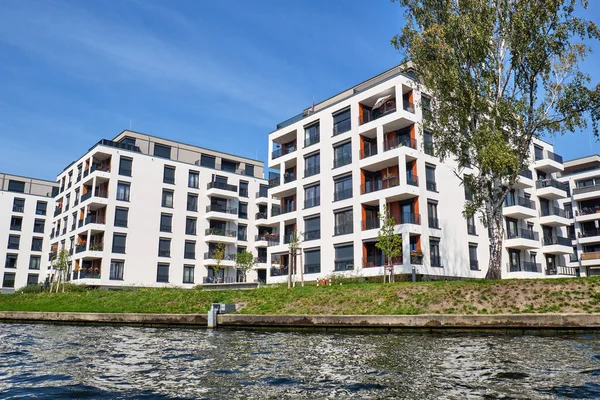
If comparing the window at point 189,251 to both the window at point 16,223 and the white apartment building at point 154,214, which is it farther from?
the window at point 16,223

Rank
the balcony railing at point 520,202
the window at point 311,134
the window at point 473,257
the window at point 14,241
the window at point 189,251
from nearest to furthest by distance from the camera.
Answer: the window at point 473,257, the window at point 311,134, the balcony railing at point 520,202, the window at point 189,251, the window at point 14,241

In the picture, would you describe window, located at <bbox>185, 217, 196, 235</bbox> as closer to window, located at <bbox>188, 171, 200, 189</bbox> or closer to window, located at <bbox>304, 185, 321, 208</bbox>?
window, located at <bbox>188, 171, 200, 189</bbox>

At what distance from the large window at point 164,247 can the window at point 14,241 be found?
30.7 m

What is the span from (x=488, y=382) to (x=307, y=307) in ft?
49.5

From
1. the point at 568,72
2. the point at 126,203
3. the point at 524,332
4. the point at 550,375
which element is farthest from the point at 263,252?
the point at 550,375

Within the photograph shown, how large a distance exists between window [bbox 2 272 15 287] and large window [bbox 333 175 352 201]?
53320mm

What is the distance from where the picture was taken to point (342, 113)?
1673 inches

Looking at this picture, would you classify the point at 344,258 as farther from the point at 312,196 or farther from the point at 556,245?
the point at 556,245

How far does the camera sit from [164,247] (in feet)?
180

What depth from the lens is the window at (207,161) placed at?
62.1 m

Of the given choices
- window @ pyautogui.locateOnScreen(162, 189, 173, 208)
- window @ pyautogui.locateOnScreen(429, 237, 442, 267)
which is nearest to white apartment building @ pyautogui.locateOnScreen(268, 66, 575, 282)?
window @ pyautogui.locateOnScreen(429, 237, 442, 267)

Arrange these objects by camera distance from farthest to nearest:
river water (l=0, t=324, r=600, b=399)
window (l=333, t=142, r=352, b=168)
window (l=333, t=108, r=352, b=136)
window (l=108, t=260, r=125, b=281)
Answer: window (l=108, t=260, r=125, b=281) < window (l=333, t=108, r=352, b=136) < window (l=333, t=142, r=352, b=168) < river water (l=0, t=324, r=600, b=399)

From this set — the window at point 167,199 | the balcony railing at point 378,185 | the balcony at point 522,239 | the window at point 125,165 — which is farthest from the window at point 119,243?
the balcony at point 522,239

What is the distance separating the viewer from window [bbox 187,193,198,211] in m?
58.2
